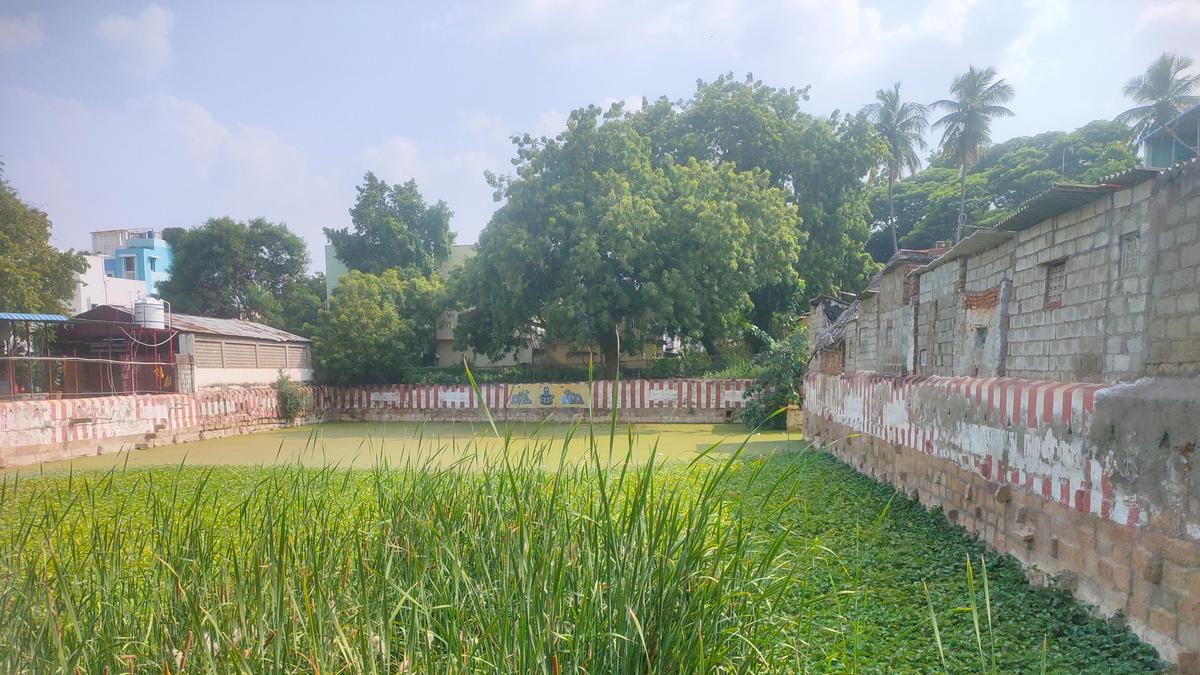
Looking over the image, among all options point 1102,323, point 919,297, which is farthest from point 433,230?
point 1102,323

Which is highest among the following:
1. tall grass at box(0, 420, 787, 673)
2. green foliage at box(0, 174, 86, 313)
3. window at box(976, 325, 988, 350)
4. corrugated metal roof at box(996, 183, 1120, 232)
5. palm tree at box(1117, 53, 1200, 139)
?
palm tree at box(1117, 53, 1200, 139)

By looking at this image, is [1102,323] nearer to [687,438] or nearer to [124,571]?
[124,571]

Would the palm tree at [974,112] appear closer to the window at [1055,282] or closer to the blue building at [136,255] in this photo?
the window at [1055,282]

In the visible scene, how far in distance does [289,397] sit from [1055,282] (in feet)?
50.4

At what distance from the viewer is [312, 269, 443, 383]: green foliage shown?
16703mm

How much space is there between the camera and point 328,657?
2.06 m

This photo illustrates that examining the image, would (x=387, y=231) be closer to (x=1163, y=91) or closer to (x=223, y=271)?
(x=223, y=271)

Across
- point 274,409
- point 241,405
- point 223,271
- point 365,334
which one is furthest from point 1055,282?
point 223,271

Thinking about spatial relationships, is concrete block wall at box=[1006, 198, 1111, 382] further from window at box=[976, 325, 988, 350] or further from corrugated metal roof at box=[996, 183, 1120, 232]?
window at box=[976, 325, 988, 350]

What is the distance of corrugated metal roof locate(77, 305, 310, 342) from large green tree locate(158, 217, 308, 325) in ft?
26.8

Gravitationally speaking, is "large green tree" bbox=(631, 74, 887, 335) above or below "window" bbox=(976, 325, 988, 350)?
above

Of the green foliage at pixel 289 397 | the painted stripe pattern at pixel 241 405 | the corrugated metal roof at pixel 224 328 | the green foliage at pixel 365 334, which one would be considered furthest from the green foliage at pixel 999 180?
the corrugated metal roof at pixel 224 328

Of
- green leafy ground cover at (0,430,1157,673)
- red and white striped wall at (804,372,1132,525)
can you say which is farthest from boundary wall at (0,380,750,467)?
green leafy ground cover at (0,430,1157,673)

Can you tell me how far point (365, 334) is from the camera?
16.6 m
